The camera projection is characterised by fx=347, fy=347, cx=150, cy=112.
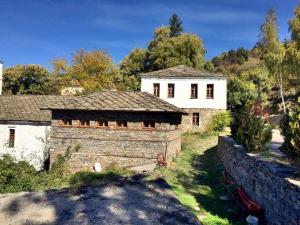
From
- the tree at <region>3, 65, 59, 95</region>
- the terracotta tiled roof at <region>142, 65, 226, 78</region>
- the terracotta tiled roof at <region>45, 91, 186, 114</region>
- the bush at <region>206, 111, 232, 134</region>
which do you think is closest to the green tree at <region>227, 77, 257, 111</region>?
the terracotta tiled roof at <region>142, 65, 226, 78</region>

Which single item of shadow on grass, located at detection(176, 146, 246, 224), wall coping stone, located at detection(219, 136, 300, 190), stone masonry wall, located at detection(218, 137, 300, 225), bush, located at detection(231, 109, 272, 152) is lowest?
shadow on grass, located at detection(176, 146, 246, 224)

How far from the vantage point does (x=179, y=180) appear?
48.8 feet

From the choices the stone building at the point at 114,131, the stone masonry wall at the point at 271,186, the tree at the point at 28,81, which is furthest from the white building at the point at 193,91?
the tree at the point at 28,81

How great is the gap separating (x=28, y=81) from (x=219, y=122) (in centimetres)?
3052

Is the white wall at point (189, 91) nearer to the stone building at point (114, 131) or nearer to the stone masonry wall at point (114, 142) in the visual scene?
the stone building at point (114, 131)

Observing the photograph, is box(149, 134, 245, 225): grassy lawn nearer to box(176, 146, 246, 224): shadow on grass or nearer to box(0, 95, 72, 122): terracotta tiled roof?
box(176, 146, 246, 224): shadow on grass

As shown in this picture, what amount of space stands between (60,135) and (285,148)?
1300 centimetres

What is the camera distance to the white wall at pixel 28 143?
923 inches

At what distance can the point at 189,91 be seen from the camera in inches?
1187

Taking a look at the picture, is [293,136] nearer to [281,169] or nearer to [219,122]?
[281,169]

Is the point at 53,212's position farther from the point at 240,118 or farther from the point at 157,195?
the point at 240,118

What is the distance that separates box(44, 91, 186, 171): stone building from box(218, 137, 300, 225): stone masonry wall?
5.52m

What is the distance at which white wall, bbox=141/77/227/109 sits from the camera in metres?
29.7

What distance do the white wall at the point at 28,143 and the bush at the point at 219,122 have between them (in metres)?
13.2
